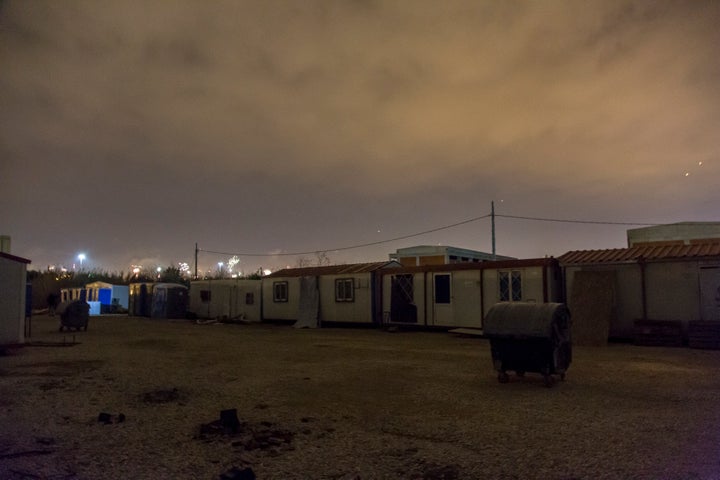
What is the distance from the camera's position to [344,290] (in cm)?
2298

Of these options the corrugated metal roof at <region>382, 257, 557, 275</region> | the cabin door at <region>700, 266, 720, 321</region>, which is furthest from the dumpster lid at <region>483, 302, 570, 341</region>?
the corrugated metal roof at <region>382, 257, 557, 275</region>

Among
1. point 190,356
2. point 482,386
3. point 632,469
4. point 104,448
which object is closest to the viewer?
point 632,469

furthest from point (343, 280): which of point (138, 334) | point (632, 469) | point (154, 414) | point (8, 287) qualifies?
point (632, 469)

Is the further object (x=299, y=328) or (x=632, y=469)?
(x=299, y=328)

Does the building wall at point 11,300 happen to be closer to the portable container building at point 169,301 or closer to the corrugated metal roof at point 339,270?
the corrugated metal roof at point 339,270

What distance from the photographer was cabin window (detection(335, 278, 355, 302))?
22.6 metres

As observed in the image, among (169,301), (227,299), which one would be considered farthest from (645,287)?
(169,301)

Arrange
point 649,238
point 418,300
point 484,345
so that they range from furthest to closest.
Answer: point 649,238 → point 418,300 → point 484,345

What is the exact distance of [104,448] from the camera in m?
5.16

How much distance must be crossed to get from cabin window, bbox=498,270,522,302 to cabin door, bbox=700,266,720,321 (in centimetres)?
520

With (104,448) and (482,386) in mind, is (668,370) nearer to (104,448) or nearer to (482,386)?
(482,386)

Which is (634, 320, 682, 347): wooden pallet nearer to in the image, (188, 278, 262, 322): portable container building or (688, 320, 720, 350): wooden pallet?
(688, 320, 720, 350): wooden pallet

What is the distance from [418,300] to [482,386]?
12.3m

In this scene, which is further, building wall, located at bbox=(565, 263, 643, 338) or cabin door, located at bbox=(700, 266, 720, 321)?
building wall, located at bbox=(565, 263, 643, 338)
